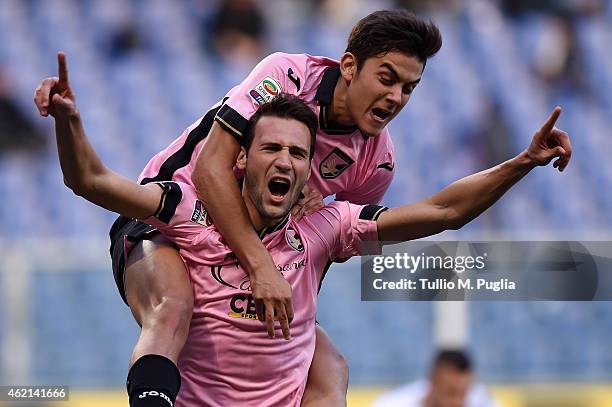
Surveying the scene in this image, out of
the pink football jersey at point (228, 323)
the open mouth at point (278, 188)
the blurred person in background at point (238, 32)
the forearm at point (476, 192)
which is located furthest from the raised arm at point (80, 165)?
the blurred person in background at point (238, 32)

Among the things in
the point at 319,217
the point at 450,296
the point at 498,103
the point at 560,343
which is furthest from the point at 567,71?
the point at 319,217

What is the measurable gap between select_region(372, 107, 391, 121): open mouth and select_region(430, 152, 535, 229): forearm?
32 cm

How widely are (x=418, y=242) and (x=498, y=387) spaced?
7.69ft

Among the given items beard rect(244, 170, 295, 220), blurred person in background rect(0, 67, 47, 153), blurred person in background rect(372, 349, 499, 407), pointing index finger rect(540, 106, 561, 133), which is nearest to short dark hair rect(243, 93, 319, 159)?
beard rect(244, 170, 295, 220)

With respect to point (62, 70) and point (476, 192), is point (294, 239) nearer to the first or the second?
point (476, 192)

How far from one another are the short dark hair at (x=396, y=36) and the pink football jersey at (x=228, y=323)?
0.63 metres

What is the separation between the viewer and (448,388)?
6297mm

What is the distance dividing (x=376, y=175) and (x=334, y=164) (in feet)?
0.67

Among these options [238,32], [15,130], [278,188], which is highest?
[238,32]

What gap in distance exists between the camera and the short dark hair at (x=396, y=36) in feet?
13.5

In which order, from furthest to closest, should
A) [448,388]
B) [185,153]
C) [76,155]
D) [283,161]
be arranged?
[448,388]
[185,153]
[283,161]
[76,155]

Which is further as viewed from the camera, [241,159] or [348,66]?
[348,66]

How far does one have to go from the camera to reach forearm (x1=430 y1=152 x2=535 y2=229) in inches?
160

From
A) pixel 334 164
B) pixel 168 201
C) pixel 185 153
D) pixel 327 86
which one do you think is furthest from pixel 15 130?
pixel 168 201
